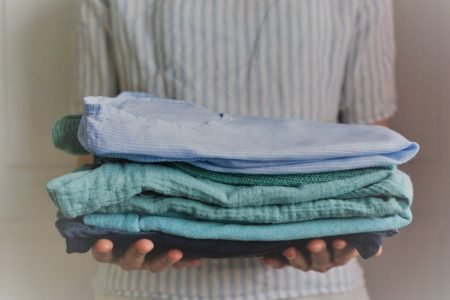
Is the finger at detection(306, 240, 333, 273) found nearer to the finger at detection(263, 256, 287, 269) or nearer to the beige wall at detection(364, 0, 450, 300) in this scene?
the finger at detection(263, 256, 287, 269)

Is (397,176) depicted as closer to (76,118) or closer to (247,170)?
(247,170)

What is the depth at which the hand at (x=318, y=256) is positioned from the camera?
570mm

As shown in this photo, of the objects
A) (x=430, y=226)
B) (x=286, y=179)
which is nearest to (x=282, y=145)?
(x=286, y=179)

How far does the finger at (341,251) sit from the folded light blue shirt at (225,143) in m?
0.08

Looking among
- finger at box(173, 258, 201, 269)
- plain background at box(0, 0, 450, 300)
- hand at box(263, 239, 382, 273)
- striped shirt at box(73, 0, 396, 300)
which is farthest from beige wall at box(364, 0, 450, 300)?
finger at box(173, 258, 201, 269)

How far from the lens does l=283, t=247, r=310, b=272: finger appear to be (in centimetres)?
58

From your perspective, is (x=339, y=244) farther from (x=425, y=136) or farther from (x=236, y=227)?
(x=425, y=136)

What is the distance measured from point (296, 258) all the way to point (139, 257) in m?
0.16

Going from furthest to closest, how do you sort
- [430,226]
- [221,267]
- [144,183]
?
[430,226], [221,267], [144,183]

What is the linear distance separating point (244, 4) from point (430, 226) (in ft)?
1.37

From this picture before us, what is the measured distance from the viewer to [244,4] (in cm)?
74

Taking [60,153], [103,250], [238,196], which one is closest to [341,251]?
[238,196]

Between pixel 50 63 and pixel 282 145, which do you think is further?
pixel 50 63

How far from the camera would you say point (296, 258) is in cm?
59
